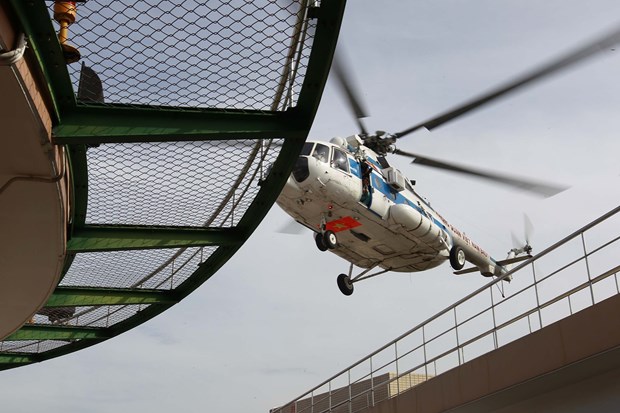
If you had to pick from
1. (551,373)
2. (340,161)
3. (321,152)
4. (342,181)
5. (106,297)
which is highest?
(321,152)

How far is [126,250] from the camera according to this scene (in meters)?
8.89

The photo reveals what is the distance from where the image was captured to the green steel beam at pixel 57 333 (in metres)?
11.6

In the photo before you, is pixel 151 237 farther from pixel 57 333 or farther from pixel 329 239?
pixel 329 239

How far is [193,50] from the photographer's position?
6125 millimetres

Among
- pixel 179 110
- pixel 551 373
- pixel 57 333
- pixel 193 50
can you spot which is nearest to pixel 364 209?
pixel 551 373

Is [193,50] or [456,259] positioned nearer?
[193,50]

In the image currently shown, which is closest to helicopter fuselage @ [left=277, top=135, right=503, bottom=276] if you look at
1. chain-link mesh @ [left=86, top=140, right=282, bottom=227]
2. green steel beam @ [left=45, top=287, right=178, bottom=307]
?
green steel beam @ [left=45, top=287, right=178, bottom=307]

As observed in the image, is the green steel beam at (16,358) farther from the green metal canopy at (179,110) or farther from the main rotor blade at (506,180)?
the main rotor blade at (506,180)

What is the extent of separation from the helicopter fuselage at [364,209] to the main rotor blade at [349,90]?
110 cm

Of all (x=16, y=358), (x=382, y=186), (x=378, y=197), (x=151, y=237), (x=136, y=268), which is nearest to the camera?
(x=151, y=237)

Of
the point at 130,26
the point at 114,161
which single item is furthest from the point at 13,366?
the point at 130,26

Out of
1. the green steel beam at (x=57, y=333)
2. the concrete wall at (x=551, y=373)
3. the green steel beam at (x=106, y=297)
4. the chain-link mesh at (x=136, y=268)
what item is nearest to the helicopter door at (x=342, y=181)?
the concrete wall at (x=551, y=373)

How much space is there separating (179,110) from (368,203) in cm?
1253

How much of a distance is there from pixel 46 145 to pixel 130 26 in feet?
3.65
